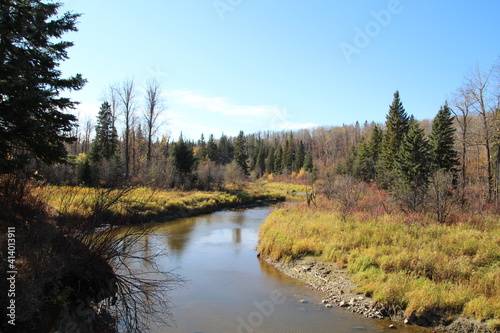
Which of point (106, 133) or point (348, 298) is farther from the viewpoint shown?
point (106, 133)

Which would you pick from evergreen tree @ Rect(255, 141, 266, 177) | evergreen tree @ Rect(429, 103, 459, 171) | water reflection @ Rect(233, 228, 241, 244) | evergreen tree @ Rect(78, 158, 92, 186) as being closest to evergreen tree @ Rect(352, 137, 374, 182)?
evergreen tree @ Rect(429, 103, 459, 171)

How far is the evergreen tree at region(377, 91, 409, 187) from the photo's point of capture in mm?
37750

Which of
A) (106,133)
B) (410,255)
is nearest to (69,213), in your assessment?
(410,255)

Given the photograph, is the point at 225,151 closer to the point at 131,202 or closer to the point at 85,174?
the point at 85,174

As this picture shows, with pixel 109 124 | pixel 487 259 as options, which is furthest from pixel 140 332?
pixel 109 124

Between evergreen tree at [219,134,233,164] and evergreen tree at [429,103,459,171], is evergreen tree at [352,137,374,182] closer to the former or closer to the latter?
evergreen tree at [429,103,459,171]

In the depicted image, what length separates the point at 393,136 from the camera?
3938 cm

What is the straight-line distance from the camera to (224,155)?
10000 cm

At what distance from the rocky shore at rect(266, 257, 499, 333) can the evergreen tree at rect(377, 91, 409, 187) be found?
27.6m

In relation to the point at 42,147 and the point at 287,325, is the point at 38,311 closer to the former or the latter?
the point at 287,325

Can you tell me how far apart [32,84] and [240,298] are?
8750 mm

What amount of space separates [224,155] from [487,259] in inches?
3622

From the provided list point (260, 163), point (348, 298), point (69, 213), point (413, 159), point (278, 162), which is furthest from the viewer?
point (260, 163)

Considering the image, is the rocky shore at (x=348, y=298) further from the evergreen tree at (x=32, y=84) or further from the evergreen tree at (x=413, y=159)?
the evergreen tree at (x=413, y=159)
